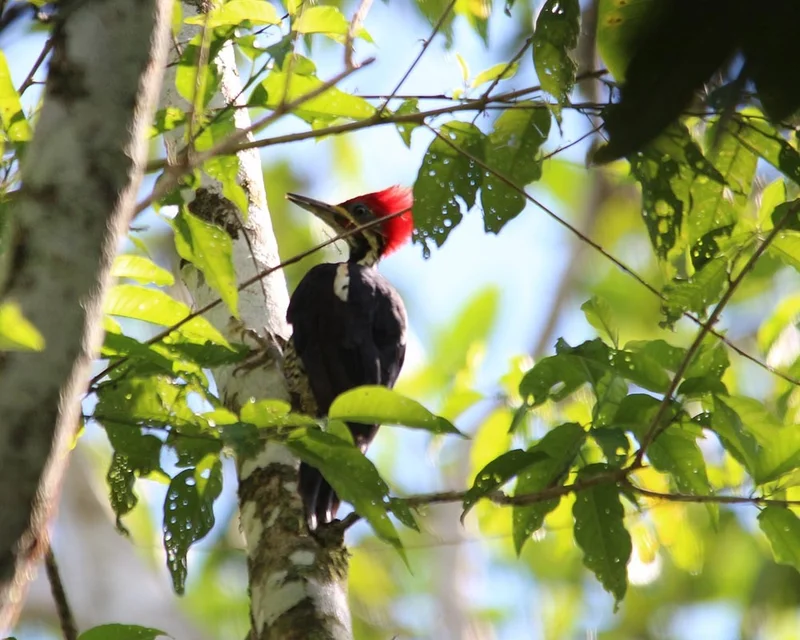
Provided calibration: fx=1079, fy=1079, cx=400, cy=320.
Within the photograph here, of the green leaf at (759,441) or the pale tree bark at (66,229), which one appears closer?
the pale tree bark at (66,229)

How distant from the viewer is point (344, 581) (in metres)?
2.73

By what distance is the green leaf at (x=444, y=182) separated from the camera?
7.97ft

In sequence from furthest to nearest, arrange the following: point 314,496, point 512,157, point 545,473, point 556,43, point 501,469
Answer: point 314,496 < point 512,157 < point 545,473 < point 501,469 < point 556,43

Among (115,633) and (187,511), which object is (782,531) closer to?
(187,511)

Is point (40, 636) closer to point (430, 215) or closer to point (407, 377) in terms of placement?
point (407, 377)

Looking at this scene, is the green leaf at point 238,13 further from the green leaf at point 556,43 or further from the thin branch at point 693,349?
the thin branch at point 693,349

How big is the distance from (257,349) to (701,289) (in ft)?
4.55

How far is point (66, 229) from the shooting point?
129 cm

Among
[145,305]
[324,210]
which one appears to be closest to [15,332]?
[145,305]

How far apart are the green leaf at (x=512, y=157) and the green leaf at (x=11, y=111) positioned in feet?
3.26

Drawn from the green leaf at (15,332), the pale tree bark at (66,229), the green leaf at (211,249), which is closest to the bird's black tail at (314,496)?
the green leaf at (211,249)

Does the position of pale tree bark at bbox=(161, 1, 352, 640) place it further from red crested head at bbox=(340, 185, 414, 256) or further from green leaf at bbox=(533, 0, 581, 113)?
red crested head at bbox=(340, 185, 414, 256)

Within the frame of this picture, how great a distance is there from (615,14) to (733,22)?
1.87 ft

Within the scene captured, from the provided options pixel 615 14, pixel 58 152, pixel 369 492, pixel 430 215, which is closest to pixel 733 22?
pixel 615 14
